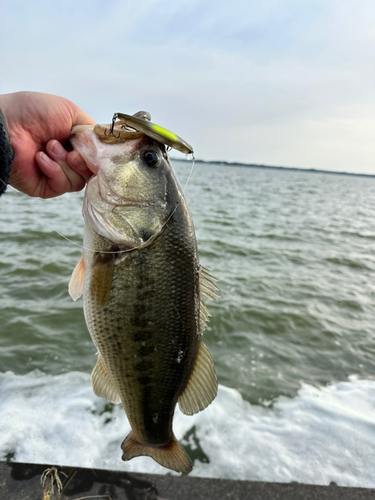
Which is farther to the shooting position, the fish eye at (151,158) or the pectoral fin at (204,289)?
the pectoral fin at (204,289)

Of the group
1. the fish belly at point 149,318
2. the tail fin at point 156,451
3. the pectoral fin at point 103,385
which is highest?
the fish belly at point 149,318

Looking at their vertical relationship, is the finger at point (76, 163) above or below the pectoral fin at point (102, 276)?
above

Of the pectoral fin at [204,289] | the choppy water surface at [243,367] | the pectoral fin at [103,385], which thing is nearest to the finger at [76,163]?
the choppy water surface at [243,367]

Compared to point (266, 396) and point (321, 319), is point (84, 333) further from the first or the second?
point (321, 319)

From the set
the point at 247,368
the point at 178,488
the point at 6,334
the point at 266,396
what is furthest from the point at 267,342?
the point at 6,334

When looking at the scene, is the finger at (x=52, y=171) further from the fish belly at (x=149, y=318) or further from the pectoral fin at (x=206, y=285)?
the pectoral fin at (x=206, y=285)
